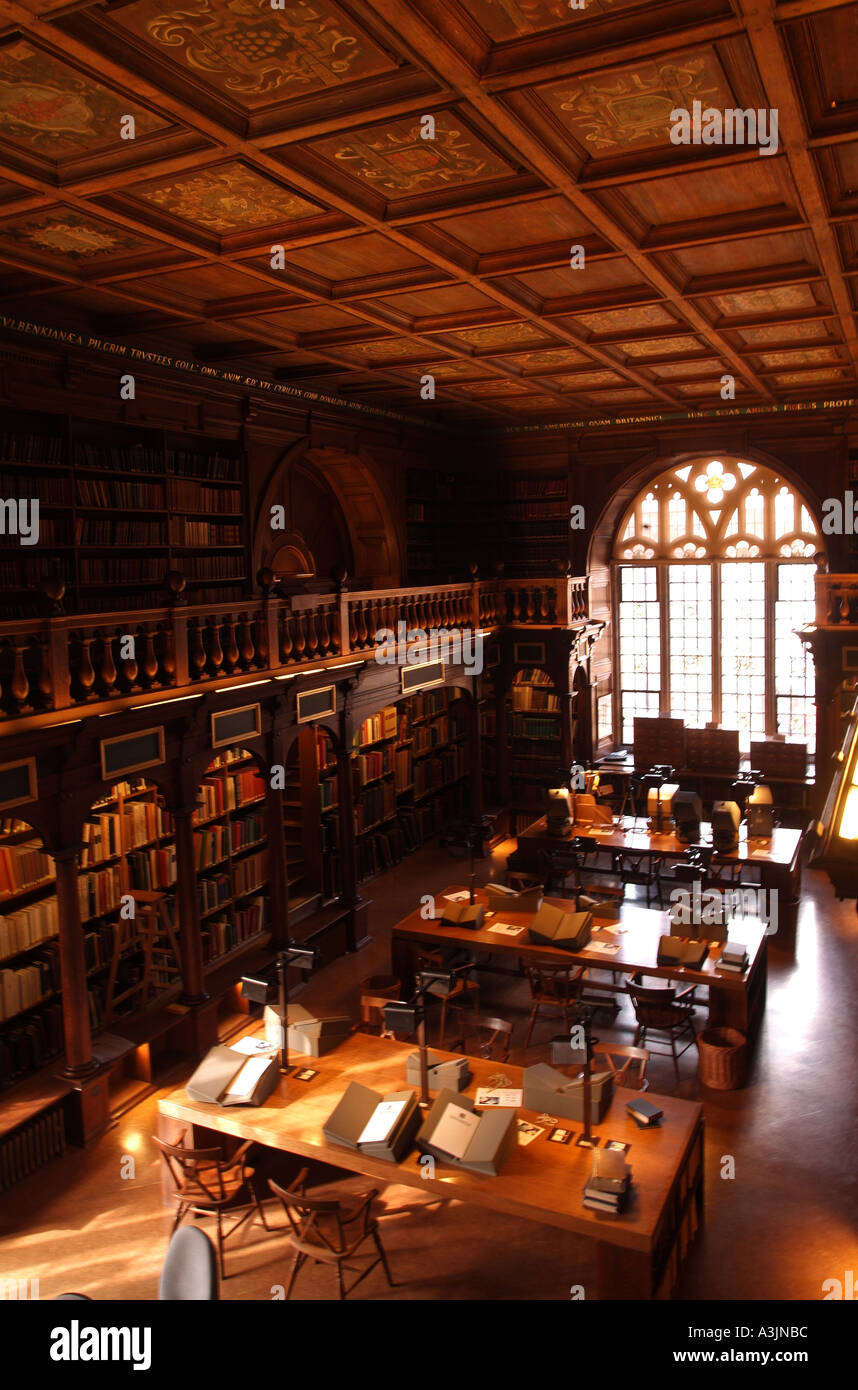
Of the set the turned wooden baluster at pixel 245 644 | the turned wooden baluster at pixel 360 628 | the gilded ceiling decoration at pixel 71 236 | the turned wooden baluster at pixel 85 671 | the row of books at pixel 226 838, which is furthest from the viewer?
the turned wooden baluster at pixel 360 628

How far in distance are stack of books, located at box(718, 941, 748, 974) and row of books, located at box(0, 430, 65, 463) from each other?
19.3ft

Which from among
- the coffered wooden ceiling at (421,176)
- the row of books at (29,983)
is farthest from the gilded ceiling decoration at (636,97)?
the row of books at (29,983)

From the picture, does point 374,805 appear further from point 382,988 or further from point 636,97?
point 636,97

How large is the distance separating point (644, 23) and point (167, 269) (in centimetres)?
343

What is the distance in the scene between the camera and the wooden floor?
199 inches

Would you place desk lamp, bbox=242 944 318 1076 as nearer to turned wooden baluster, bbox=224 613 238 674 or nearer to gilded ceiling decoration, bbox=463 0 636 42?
turned wooden baluster, bbox=224 613 238 674

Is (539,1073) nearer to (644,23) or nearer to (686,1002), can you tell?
(686,1002)

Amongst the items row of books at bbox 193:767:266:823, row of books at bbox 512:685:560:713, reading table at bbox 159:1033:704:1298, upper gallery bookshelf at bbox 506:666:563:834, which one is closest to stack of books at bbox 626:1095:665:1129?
reading table at bbox 159:1033:704:1298

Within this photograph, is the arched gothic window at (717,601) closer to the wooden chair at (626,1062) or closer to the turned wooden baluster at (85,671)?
the wooden chair at (626,1062)

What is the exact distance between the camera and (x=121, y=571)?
8.02m

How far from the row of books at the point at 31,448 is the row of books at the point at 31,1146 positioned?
4.23m

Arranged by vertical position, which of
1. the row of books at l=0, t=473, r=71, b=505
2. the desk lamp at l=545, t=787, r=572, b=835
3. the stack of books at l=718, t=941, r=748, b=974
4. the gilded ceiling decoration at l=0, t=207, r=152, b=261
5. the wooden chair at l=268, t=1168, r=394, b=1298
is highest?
the gilded ceiling decoration at l=0, t=207, r=152, b=261

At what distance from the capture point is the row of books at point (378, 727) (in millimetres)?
11281

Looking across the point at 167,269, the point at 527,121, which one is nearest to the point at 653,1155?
the point at 527,121
